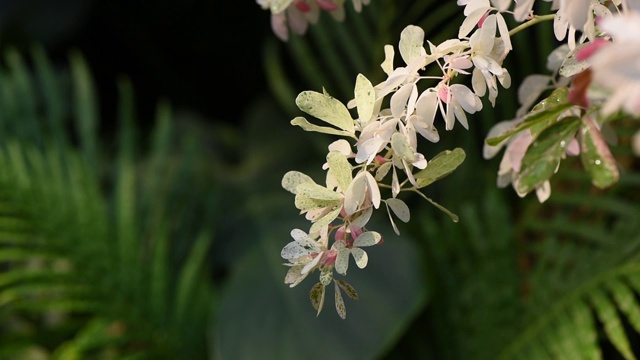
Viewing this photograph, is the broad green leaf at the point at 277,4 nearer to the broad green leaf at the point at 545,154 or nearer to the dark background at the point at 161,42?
the broad green leaf at the point at 545,154

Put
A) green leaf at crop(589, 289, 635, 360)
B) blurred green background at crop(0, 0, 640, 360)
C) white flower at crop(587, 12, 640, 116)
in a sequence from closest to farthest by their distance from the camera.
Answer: white flower at crop(587, 12, 640, 116), green leaf at crop(589, 289, 635, 360), blurred green background at crop(0, 0, 640, 360)

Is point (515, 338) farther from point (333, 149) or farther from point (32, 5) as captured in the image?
point (32, 5)

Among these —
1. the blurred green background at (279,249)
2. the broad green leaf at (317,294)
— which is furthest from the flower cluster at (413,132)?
the blurred green background at (279,249)

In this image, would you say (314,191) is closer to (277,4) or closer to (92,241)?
(277,4)

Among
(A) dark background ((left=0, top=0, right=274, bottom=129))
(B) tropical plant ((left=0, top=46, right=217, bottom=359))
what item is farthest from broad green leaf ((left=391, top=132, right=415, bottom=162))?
(A) dark background ((left=0, top=0, right=274, bottom=129))

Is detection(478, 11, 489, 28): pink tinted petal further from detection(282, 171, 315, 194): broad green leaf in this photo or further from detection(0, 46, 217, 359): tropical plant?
detection(0, 46, 217, 359): tropical plant

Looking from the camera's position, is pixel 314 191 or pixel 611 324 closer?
pixel 314 191

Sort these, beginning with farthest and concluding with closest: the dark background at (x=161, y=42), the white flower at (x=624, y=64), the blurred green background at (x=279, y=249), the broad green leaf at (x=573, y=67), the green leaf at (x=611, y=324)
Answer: the dark background at (x=161, y=42)
the blurred green background at (x=279, y=249)
the green leaf at (x=611, y=324)
the broad green leaf at (x=573, y=67)
the white flower at (x=624, y=64)

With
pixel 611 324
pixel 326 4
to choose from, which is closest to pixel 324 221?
pixel 326 4
